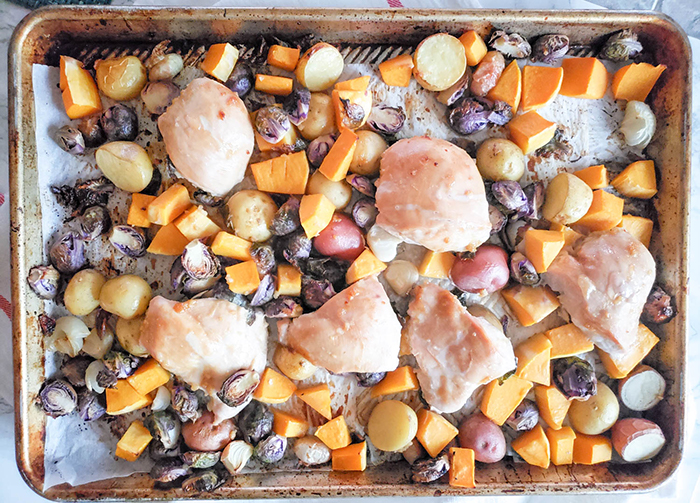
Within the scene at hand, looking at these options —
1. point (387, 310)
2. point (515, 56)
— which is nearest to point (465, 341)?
point (387, 310)

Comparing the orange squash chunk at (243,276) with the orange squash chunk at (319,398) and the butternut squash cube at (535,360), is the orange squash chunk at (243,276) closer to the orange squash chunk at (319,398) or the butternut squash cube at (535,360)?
the orange squash chunk at (319,398)

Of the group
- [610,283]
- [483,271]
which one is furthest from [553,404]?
[483,271]

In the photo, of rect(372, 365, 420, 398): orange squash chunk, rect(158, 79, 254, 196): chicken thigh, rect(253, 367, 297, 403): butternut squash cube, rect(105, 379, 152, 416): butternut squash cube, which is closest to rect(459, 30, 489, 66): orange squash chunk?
rect(158, 79, 254, 196): chicken thigh

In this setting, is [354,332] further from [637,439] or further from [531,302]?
[637,439]

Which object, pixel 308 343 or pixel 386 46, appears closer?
pixel 308 343

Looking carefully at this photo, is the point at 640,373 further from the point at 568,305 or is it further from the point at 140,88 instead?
the point at 140,88

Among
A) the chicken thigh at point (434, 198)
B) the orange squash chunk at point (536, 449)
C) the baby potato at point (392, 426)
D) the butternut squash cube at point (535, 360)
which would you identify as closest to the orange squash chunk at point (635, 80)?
the chicken thigh at point (434, 198)
